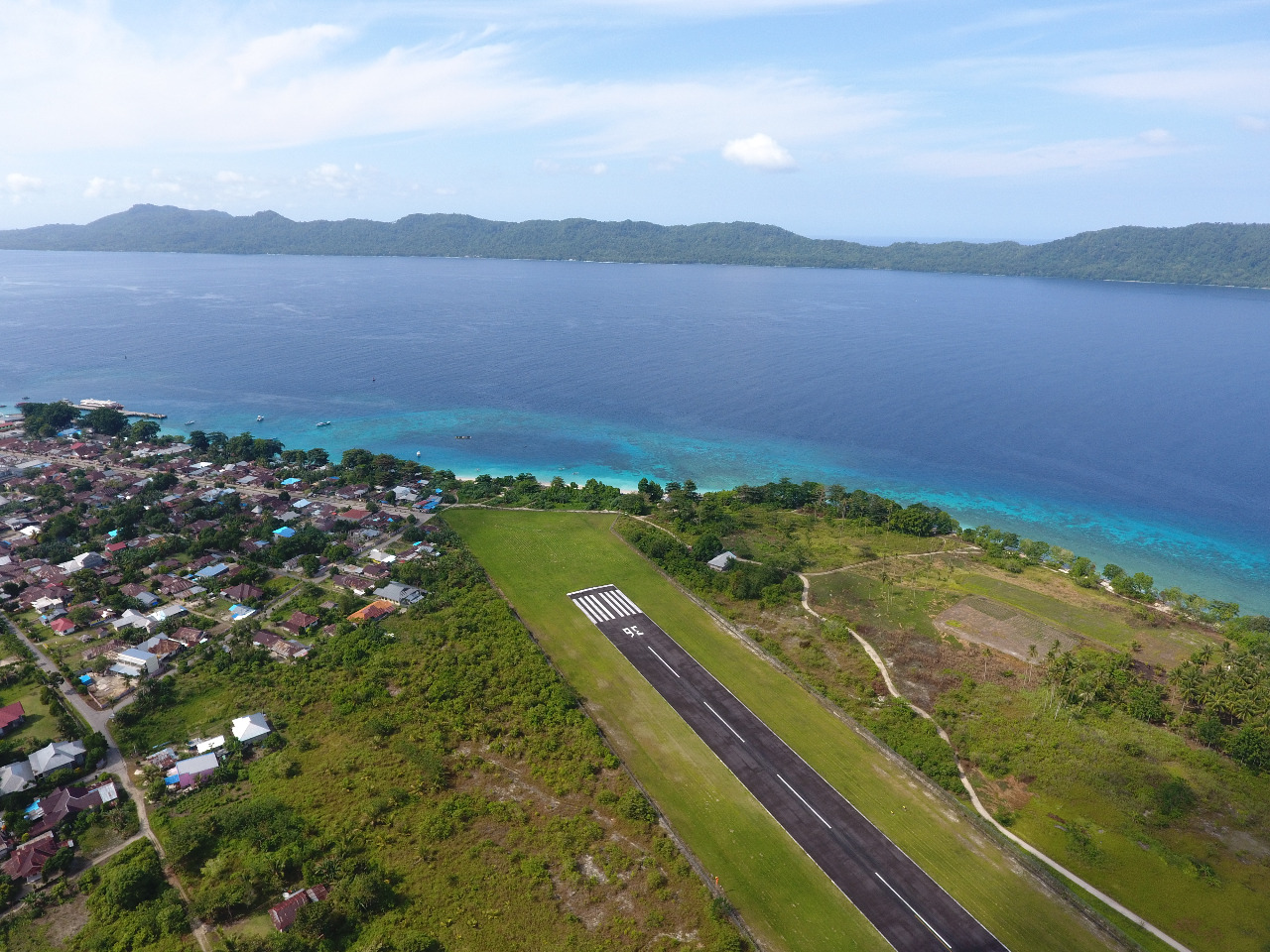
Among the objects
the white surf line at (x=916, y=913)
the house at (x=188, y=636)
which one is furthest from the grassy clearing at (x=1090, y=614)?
the house at (x=188, y=636)

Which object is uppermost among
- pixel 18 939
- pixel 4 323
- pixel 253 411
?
pixel 4 323

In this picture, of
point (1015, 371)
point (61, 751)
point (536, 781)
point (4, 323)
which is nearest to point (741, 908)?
point (536, 781)

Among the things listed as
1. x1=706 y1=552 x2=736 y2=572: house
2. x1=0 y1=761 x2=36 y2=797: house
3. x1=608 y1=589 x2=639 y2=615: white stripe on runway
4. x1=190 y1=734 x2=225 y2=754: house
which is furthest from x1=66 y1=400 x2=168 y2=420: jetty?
x1=706 y1=552 x2=736 y2=572: house

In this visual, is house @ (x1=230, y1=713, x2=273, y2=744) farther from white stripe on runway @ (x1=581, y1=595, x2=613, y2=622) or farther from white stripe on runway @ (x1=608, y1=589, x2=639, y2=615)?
white stripe on runway @ (x1=608, y1=589, x2=639, y2=615)

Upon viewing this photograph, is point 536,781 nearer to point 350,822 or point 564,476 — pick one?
point 350,822

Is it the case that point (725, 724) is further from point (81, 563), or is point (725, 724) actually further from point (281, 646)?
point (81, 563)

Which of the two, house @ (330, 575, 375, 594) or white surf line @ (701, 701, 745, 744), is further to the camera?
house @ (330, 575, 375, 594)

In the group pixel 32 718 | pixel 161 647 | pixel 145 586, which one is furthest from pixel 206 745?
pixel 145 586
